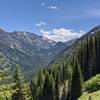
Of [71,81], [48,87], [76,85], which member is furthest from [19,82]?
[48,87]

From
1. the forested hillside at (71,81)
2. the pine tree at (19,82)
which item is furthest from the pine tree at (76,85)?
the pine tree at (19,82)

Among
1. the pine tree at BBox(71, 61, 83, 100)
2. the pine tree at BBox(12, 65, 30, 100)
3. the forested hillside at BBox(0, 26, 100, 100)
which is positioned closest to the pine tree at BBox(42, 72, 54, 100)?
the forested hillside at BBox(0, 26, 100, 100)

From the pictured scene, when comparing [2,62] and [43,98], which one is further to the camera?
[43,98]

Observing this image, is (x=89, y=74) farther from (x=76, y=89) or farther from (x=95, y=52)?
(x=76, y=89)

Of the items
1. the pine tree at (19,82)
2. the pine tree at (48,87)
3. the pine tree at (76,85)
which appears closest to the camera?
the pine tree at (19,82)

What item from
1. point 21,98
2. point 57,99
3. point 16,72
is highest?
point 16,72

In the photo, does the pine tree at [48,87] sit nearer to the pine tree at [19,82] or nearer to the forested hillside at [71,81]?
the forested hillside at [71,81]

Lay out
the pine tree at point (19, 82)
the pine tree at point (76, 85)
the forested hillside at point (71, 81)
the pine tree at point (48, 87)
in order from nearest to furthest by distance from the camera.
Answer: the pine tree at point (19, 82), the forested hillside at point (71, 81), the pine tree at point (76, 85), the pine tree at point (48, 87)

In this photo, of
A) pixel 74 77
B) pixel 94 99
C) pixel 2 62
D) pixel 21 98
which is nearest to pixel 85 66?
pixel 74 77

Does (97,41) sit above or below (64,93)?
above

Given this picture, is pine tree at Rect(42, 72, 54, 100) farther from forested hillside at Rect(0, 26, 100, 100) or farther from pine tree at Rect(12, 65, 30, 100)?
pine tree at Rect(12, 65, 30, 100)

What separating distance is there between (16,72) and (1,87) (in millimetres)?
38317

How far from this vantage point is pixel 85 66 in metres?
138

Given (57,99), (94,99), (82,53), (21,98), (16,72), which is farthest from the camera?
(82,53)
